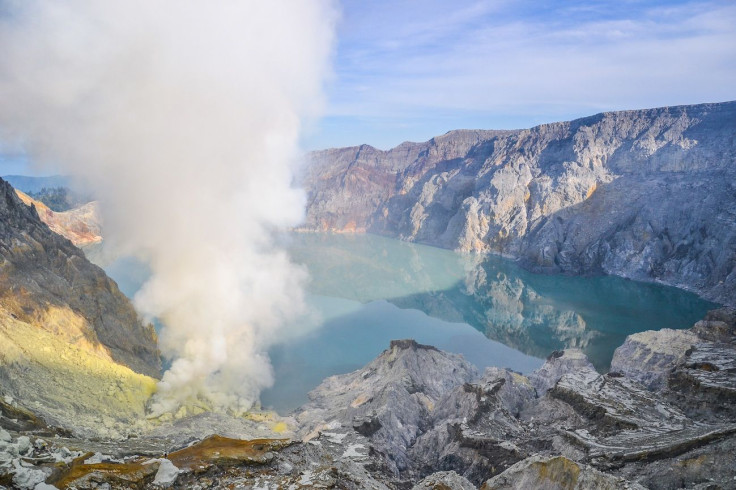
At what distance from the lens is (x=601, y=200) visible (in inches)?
3187

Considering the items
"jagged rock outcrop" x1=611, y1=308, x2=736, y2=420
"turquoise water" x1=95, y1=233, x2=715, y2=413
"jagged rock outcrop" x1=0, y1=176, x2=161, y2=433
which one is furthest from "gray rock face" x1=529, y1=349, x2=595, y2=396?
"jagged rock outcrop" x1=0, y1=176, x2=161, y2=433

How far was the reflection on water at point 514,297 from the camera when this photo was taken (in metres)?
42.8

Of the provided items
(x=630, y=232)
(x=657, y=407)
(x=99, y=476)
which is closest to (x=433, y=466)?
(x=657, y=407)

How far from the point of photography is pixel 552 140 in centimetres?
10212

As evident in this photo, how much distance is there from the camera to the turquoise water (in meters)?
34.7

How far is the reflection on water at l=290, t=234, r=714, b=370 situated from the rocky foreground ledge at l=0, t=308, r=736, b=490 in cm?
1302

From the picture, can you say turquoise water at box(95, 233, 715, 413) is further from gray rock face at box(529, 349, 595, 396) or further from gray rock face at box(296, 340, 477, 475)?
gray rock face at box(529, 349, 595, 396)

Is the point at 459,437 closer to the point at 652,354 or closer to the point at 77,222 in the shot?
the point at 652,354

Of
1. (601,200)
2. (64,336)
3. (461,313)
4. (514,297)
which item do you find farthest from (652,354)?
(601,200)

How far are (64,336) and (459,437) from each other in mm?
17927

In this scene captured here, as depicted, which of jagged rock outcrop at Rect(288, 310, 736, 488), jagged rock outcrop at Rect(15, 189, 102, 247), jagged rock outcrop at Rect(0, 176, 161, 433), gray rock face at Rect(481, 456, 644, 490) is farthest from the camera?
jagged rock outcrop at Rect(15, 189, 102, 247)

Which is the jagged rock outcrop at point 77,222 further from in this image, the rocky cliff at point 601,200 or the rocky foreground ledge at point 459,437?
the rocky foreground ledge at point 459,437

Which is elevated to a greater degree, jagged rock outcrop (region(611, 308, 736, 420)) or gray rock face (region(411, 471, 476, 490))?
gray rock face (region(411, 471, 476, 490))

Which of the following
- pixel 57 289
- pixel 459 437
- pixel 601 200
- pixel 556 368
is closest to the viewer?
pixel 459 437
